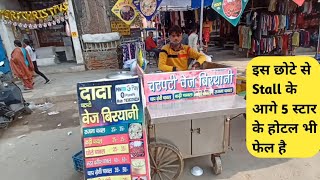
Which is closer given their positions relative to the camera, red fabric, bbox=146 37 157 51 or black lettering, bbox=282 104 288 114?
black lettering, bbox=282 104 288 114

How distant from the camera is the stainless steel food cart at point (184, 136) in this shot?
8.24 feet

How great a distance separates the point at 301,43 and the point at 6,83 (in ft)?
34.7

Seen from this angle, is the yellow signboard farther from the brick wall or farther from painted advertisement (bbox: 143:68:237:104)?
painted advertisement (bbox: 143:68:237:104)

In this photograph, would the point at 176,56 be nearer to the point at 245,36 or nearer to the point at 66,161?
the point at 66,161

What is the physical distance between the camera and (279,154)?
6.79 ft

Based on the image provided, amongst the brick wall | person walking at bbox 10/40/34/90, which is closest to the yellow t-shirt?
the brick wall

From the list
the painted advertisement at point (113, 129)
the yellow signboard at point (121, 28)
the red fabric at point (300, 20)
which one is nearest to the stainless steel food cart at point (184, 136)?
the painted advertisement at point (113, 129)

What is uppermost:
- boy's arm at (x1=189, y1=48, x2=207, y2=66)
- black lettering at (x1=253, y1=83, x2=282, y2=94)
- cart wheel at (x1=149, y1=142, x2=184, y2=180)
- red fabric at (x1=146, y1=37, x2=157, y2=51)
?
boy's arm at (x1=189, y1=48, x2=207, y2=66)

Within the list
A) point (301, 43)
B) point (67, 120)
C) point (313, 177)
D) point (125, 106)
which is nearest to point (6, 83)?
point (67, 120)

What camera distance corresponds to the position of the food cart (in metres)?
2.55

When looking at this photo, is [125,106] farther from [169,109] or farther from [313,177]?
[313,177]

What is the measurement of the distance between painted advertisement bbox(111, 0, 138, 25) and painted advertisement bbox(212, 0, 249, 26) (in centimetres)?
334

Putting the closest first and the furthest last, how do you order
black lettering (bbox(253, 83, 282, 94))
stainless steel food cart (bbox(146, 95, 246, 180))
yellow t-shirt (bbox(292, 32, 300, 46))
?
black lettering (bbox(253, 83, 282, 94)), stainless steel food cart (bbox(146, 95, 246, 180)), yellow t-shirt (bbox(292, 32, 300, 46))

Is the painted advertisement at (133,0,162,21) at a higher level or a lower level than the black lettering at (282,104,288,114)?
higher
